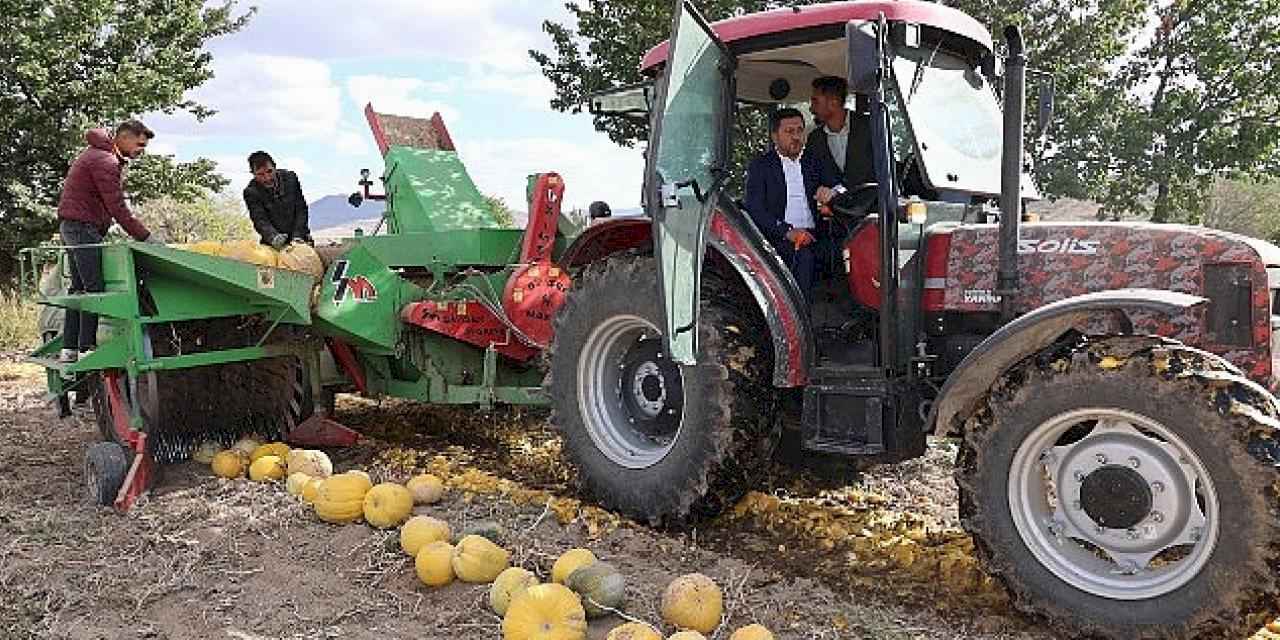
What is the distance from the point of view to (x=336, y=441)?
6848 mm

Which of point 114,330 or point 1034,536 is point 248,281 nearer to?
point 114,330

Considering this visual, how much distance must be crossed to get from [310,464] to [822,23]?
3.51 meters

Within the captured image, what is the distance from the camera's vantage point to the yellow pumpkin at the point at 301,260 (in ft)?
21.8

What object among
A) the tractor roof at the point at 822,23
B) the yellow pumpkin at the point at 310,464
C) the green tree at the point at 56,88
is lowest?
the yellow pumpkin at the point at 310,464

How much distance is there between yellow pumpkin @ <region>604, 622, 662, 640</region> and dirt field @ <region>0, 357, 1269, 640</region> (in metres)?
0.30

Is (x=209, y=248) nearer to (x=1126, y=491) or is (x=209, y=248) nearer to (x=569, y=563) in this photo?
(x=569, y=563)

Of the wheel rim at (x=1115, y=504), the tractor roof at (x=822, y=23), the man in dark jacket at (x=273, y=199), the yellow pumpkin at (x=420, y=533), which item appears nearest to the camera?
the wheel rim at (x=1115, y=504)

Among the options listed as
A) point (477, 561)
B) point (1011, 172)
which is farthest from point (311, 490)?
point (1011, 172)

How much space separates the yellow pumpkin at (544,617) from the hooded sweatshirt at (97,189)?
4002 mm

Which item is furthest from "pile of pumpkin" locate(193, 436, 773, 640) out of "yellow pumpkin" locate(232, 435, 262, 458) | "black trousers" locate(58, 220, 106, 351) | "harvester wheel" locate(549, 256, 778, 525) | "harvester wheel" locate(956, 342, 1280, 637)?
"black trousers" locate(58, 220, 106, 351)

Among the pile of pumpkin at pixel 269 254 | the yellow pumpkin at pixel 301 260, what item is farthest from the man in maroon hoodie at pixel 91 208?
the yellow pumpkin at pixel 301 260

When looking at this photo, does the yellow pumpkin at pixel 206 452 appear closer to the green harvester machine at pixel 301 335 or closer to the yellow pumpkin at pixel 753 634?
the green harvester machine at pixel 301 335

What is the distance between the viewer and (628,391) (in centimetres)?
544

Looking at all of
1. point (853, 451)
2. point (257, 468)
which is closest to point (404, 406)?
point (257, 468)
